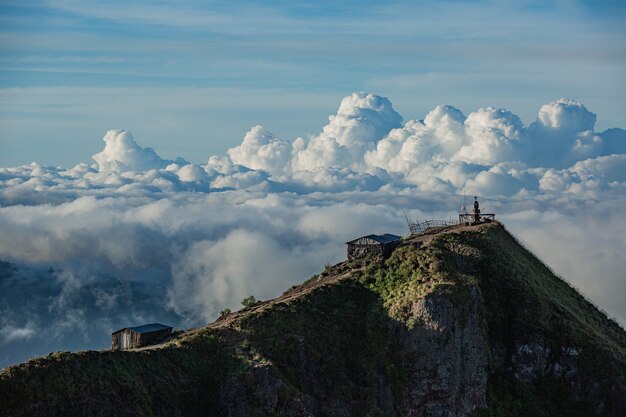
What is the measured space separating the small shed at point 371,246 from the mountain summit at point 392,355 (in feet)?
14.6

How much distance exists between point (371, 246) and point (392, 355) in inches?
1002

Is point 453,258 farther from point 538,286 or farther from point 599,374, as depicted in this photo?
point 599,374

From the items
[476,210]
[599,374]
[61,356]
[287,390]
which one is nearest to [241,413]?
[287,390]

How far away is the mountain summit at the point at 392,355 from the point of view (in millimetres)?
99750

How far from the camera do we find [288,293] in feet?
424

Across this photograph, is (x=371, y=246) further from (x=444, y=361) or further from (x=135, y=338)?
(x=135, y=338)

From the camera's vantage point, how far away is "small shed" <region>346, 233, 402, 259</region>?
132125mm

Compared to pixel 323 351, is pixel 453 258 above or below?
above

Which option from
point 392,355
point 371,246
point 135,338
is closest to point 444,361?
point 392,355

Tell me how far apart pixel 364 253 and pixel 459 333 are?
1026 inches

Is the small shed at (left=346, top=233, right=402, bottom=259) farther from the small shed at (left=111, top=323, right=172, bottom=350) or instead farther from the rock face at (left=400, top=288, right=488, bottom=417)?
the small shed at (left=111, top=323, right=172, bottom=350)

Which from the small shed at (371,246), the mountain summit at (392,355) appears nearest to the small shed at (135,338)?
the mountain summit at (392,355)

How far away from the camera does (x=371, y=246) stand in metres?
134

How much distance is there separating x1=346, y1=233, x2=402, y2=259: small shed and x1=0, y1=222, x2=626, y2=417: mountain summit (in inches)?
176
